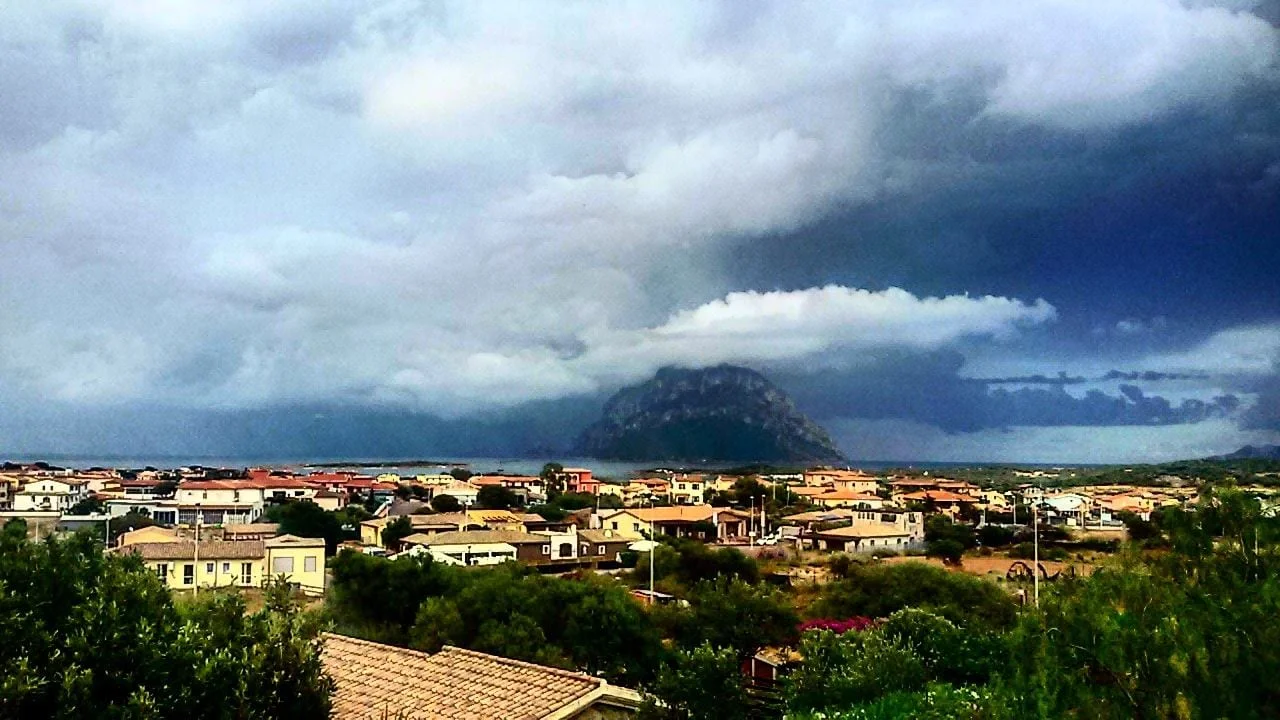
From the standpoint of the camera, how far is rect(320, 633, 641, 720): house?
1148 centimetres

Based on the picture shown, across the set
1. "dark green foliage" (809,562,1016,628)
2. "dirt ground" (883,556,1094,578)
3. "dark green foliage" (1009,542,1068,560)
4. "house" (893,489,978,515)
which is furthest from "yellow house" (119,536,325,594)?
"house" (893,489,978,515)

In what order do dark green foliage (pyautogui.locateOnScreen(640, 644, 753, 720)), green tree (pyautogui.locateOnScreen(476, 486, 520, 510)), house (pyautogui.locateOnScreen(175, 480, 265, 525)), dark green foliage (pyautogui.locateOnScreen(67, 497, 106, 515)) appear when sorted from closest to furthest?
1. dark green foliage (pyautogui.locateOnScreen(640, 644, 753, 720))
2. dark green foliage (pyautogui.locateOnScreen(67, 497, 106, 515))
3. house (pyautogui.locateOnScreen(175, 480, 265, 525))
4. green tree (pyautogui.locateOnScreen(476, 486, 520, 510))

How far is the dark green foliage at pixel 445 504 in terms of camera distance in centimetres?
7376

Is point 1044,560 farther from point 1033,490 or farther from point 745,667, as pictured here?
point 1033,490

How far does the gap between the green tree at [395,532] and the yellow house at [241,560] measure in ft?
30.8

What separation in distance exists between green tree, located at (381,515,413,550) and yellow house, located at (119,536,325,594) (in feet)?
30.8

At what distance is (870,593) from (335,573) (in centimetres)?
1726

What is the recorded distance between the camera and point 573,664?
21.4 metres

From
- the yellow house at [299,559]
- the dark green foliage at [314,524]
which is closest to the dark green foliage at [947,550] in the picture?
the yellow house at [299,559]

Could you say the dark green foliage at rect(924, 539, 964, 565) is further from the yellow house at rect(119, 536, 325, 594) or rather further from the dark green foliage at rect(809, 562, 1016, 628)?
the yellow house at rect(119, 536, 325, 594)

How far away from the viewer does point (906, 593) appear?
98.5ft

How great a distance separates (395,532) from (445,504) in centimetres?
2181

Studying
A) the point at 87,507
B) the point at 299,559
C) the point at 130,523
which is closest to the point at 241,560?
the point at 299,559

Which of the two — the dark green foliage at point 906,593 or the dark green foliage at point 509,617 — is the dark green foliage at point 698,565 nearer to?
the dark green foliage at point 906,593
